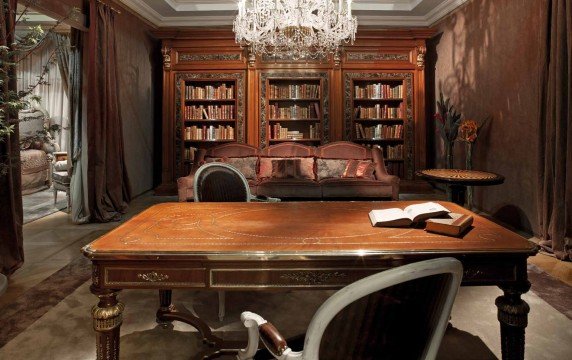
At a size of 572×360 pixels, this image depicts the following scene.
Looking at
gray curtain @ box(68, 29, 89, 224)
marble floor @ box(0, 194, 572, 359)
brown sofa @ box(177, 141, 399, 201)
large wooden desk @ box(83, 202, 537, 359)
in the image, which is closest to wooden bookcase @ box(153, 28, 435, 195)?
brown sofa @ box(177, 141, 399, 201)

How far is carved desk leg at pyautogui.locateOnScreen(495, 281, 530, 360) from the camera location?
4.91 ft

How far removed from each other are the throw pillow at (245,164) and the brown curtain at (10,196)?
2.52 meters

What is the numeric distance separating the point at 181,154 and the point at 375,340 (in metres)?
6.54

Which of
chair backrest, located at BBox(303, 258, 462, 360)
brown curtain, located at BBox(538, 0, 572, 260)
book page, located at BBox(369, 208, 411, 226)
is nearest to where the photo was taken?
chair backrest, located at BBox(303, 258, 462, 360)

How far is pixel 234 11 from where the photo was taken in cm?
673

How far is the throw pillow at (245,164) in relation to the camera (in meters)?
5.49

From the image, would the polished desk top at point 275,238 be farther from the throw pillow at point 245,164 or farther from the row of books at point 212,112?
the row of books at point 212,112

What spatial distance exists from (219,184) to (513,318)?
1831mm

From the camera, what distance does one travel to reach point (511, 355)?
60.3 inches

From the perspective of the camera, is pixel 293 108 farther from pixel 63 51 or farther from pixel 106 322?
pixel 106 322

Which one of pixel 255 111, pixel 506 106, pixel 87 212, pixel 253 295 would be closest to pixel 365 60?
pixel 255 111

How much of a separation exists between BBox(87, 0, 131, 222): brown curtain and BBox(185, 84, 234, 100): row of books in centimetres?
162

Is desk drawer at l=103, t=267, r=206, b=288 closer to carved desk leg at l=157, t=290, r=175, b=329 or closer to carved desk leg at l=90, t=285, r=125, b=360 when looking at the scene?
carved desk leg at l=90, t=285, r=125, b=360

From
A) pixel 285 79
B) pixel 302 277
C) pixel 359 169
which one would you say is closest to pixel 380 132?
pixel 285 79
